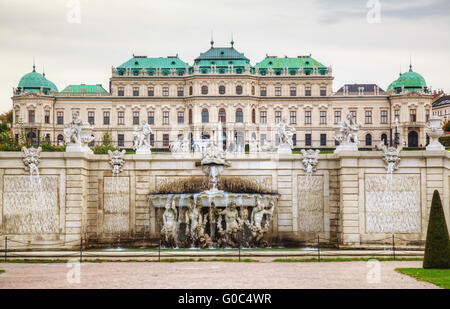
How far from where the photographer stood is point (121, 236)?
1226 inches

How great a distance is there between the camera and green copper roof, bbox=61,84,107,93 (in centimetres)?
11600

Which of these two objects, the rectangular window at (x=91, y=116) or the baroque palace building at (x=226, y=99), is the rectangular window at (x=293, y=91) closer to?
the baroque palace building at (x=226, y=99)

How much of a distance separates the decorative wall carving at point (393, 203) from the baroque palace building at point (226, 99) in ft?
272

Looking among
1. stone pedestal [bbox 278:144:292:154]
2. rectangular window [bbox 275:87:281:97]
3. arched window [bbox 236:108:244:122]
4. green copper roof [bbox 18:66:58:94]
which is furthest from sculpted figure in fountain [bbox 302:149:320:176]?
green copper roof [bbox 18:66:58:94]

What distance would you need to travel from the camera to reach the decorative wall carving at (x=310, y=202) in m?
31.0

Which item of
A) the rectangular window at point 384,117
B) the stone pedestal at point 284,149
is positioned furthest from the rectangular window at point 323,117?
the stone pedestal at point 284,149

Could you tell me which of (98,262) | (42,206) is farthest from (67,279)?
(42,206)

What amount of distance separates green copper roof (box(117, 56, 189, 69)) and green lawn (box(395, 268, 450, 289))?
97.7 m

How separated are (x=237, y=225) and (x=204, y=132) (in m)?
80.0

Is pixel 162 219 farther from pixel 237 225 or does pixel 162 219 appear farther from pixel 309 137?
pixel 309 137

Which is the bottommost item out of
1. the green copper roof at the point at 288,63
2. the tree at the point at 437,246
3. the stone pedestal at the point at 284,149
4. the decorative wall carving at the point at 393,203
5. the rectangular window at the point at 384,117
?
the tree at the point at 437,246

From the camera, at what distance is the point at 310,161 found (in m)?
31.0

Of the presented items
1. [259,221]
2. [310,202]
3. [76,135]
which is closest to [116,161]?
[76,135]

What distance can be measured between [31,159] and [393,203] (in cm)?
1415
